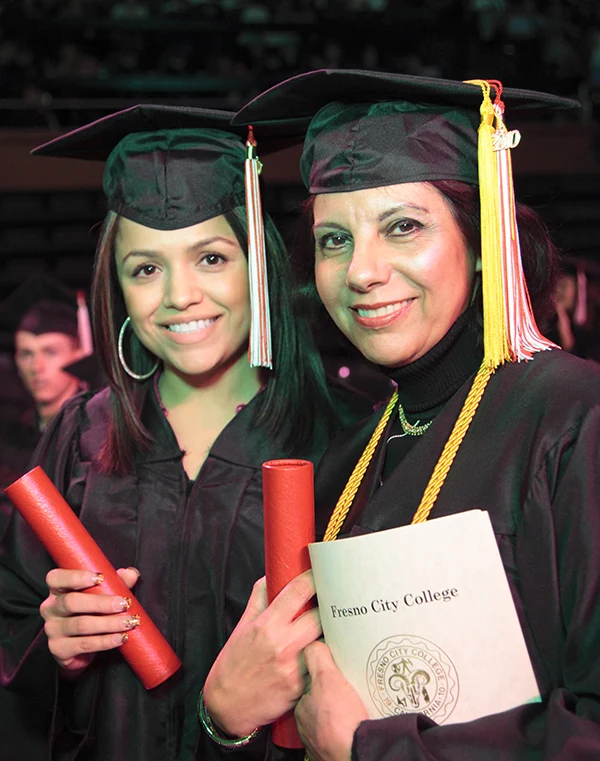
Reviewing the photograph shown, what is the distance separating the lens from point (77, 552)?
1.57 metres

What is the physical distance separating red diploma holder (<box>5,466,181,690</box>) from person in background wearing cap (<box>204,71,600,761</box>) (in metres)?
0.19

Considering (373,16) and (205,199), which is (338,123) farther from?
(373,16)

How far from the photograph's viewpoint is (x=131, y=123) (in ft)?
5.76

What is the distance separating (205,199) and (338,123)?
1.46 feet

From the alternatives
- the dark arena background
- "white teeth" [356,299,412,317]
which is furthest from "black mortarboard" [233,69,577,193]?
the dark arena background

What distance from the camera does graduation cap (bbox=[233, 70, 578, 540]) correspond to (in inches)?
49.9

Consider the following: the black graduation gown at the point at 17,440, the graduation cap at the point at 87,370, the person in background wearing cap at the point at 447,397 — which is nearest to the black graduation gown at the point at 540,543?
the person in background wearing cap at the point at 447,397

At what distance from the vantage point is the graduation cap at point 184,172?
171 centimetres

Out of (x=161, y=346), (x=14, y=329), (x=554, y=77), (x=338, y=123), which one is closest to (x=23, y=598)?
(x=161, y=346)

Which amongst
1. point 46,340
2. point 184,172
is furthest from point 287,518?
point 46,340

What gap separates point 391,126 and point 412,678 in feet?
2.55

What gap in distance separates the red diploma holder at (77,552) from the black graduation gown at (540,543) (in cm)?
53

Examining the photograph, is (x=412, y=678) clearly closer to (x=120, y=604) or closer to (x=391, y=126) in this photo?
(x=120, y=604)

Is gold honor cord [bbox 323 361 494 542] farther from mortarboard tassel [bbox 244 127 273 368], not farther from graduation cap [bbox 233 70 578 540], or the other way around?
mortarboard tassel [bbox 244 127 273 368]
